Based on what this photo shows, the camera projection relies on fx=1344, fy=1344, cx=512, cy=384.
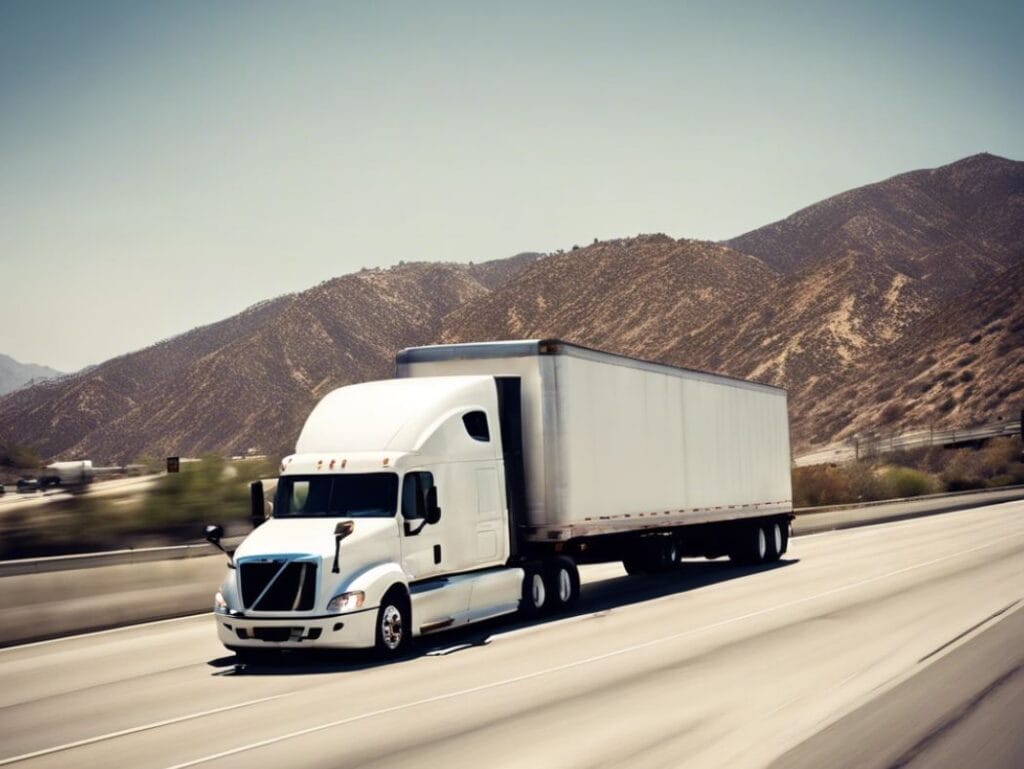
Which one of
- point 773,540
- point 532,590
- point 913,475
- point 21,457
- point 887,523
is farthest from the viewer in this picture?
point 913,475

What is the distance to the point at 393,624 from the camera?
1530 centimetres

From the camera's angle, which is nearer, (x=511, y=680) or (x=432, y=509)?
(x=511, y=680)

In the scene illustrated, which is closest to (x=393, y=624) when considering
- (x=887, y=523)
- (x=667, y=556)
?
(x=667, y=556)

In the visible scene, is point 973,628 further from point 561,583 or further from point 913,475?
point 913,475

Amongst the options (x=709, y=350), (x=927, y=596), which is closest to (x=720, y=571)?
(x=927, y=596)

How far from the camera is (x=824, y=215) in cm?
17688

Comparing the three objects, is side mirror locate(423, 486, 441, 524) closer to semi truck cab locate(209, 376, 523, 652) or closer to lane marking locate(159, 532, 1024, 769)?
semi truck cab locate(209, 376, 523, 652)

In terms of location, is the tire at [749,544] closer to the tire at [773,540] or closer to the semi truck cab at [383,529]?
the tire at [773,540]

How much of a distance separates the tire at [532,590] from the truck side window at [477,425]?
6.75 feet

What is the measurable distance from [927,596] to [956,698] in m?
8.69

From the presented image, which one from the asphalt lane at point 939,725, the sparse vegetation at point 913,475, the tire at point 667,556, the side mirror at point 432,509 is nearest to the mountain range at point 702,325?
the sparse vegetation at point 913,475

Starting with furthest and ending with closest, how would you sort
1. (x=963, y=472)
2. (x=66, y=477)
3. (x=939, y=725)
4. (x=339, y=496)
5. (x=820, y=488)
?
(x=963, y=472), (x=820, y=488), (x=66, y=477), (x=339, y=496), (x=939, y=725)

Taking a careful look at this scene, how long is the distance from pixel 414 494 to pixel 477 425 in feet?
6.74

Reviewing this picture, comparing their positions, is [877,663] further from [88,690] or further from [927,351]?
[927,351]
